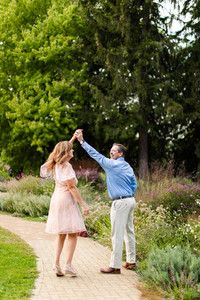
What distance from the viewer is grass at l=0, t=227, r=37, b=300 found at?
7668 millimetres

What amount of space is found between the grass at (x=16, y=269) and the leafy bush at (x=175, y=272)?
1.70 meters

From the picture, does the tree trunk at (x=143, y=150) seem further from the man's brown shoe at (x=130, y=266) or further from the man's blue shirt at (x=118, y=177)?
the man's blue shirt at (x=118, y=177)

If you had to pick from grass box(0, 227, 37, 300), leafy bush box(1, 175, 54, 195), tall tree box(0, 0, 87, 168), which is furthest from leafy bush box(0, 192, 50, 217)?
tall tree box(0, 0, 87, 168)

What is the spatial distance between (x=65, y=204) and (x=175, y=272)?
1.97 m

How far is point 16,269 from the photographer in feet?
29.7

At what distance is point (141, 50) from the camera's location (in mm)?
24969

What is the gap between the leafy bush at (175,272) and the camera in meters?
7.55

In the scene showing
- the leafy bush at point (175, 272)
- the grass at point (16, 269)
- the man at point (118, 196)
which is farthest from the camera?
the man at point (118, 196)

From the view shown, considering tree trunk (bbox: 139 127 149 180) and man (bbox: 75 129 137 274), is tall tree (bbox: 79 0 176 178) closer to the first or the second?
tree trunk (bbox: 139 127 149 180)

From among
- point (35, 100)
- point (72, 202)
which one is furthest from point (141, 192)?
point (35, 100)

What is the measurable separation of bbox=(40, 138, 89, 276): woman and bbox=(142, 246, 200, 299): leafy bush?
121cm

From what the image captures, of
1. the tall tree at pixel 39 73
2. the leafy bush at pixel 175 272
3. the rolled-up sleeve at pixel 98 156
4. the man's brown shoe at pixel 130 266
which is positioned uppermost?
the tall tree at pixel 39 73

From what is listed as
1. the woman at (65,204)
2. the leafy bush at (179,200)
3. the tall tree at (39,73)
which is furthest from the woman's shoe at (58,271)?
the tall tree at (39,73)

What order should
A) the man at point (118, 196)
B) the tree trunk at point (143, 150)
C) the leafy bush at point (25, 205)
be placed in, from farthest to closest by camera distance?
1. the tree trunk at point (143, 150)
2. the leafy bush at point (25, 205)
3. the man at point (118, 196)
